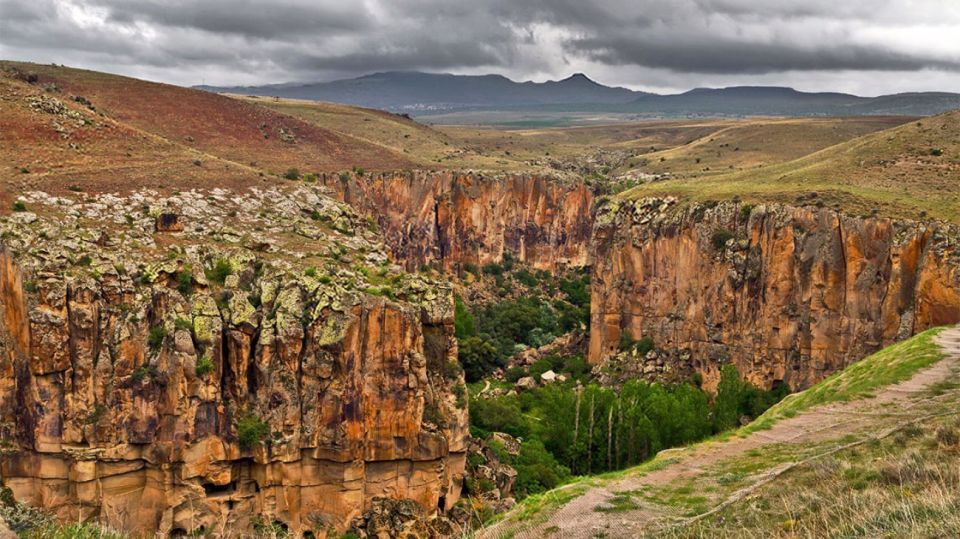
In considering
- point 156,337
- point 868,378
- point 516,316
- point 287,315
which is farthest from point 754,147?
point 156,337

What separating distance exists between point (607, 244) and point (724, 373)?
68.3 feet

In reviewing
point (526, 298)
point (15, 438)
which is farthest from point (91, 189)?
point (526, 298)

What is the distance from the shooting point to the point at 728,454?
22.8 m

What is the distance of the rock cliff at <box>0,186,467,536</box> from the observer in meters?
29.9

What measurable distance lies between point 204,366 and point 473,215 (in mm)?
56944

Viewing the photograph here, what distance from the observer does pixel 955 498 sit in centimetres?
1277

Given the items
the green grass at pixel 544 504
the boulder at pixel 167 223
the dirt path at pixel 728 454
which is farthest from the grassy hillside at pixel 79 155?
the dirt path at pixel 728 454

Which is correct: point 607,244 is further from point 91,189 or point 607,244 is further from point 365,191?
point 91,189

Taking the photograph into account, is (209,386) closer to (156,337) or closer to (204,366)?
(204,366)

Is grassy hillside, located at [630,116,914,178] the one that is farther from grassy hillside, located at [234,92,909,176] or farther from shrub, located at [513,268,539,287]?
shrub, located at [513,268,539,287]

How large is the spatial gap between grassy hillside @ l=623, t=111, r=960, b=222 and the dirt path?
21688 millimetres

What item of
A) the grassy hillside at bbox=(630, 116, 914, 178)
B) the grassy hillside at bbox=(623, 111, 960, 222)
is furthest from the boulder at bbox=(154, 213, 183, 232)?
the grassy hillside at bbox=(630, 116, 914, 178)

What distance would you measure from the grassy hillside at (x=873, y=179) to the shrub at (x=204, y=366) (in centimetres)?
3858

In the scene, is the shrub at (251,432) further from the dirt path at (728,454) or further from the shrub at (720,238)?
the shrub at (720,238)
